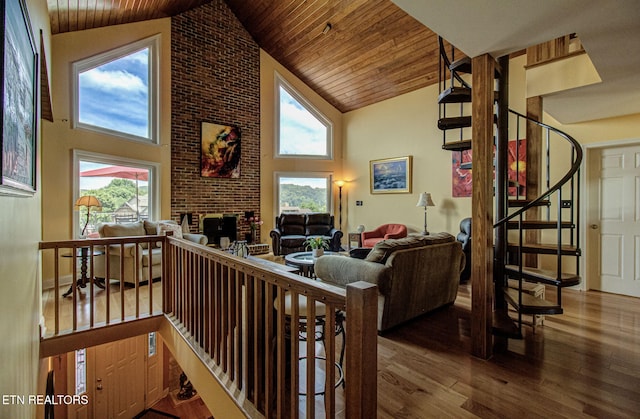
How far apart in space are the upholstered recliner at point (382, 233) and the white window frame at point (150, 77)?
4.23 m

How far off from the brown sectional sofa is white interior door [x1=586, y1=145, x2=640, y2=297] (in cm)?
229

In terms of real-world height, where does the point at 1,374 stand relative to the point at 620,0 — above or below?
below

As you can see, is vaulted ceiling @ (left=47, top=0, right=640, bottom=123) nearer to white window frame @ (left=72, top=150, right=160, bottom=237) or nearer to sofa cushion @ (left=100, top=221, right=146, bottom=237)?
white window frame @ (left=72, top=150, right=160, bottom=237)

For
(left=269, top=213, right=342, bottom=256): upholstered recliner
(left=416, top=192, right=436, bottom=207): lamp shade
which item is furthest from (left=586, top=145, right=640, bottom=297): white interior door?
(left=269, top=213, right=342, bottom=256): upholstered recliner

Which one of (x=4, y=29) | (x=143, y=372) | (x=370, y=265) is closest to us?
(x=4, y=29)

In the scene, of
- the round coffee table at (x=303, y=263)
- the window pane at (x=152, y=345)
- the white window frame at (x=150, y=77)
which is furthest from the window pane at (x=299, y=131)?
the window pane at (x=152, y=345)

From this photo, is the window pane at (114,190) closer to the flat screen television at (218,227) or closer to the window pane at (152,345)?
the flat screen television at (218,227)

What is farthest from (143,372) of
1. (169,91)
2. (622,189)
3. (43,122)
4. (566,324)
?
(622,189)

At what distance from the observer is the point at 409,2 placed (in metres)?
1.78

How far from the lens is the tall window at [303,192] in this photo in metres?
7.02

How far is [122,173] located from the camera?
490 cm

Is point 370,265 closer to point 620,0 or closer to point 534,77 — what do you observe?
point 620,0

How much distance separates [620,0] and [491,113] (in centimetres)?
82

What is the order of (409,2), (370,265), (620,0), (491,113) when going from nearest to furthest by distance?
1. (620,0)
2. (409,2)
3. (491,113)
4. (370,265)
